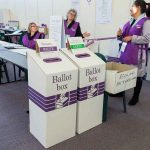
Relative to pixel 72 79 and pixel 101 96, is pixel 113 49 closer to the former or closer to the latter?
pixel 101 96

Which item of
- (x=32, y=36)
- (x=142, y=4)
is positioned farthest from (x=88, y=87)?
(x=32, y=36)

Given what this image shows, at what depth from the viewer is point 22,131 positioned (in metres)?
2.31

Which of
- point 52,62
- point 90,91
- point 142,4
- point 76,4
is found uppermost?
point 76,4

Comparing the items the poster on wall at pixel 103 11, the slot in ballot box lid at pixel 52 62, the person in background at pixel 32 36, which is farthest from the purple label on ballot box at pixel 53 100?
the poster on wall at pixel 103 11

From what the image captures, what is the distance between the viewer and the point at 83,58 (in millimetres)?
2242

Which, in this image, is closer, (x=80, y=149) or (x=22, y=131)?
(x=80, y=149)

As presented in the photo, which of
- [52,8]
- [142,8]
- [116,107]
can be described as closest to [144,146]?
[116,107]

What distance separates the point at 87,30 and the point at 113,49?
Result: 88 centimetres

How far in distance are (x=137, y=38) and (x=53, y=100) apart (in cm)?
138

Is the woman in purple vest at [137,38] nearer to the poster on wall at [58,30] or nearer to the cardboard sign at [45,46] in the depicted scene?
the poster on wall at [58,30]

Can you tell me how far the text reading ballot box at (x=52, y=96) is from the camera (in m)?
1.89

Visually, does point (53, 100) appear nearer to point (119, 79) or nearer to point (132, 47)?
point (119, 79)

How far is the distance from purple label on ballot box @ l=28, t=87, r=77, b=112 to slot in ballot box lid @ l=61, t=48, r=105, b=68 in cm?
29

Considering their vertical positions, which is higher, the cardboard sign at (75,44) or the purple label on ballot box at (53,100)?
the cardboard sign at (75,44)
